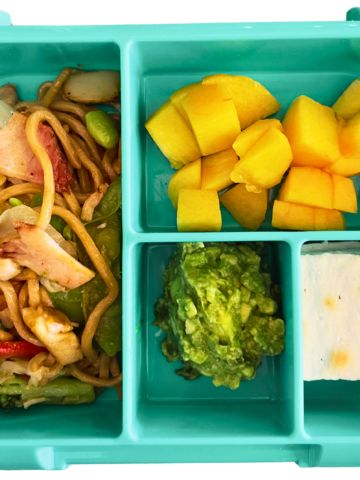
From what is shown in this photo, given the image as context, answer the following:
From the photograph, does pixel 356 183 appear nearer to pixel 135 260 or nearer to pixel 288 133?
pixel 288 133

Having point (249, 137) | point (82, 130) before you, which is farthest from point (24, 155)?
point (249, 137)

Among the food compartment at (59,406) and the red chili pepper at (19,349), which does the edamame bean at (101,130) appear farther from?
the red chili pepper at (19,349)

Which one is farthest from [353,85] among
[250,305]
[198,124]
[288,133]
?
[250,305]

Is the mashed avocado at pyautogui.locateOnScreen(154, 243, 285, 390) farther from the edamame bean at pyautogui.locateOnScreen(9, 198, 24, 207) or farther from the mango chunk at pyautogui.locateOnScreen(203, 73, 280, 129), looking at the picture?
the edamame bean at pyautogui.locateOnScreen(9, 198, 24, 207)

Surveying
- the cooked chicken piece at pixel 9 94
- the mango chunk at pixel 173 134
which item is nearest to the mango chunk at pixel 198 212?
the mango chunk at pixel 173 134

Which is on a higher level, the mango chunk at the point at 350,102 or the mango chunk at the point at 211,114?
the mango chunk at the point at 350,102

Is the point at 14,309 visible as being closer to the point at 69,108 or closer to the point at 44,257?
the point at 44,257
